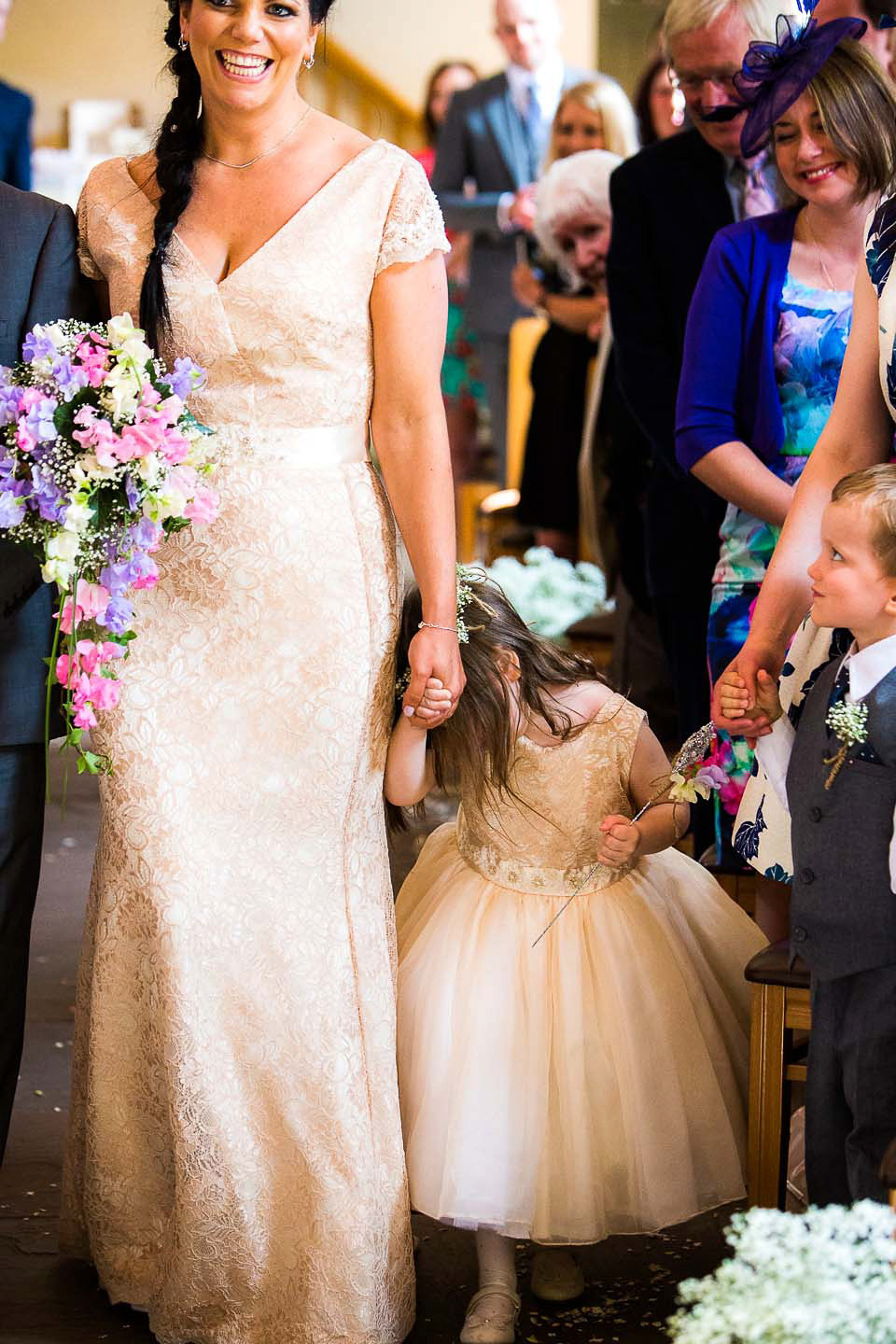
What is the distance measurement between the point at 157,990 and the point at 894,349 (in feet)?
4.49

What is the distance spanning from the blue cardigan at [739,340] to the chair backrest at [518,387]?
5456 millimetres

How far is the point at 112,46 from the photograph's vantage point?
8.48m

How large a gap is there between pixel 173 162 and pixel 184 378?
1.39ft

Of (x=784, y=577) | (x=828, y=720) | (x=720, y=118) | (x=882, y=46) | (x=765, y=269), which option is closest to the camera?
(x=828, y=720)

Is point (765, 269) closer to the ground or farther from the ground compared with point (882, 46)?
closer to the ground

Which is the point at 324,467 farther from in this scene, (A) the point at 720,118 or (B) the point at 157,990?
(A) the point at 720,118

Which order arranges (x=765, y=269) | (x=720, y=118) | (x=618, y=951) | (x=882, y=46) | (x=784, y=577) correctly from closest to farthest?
(x=784, y=577) → (x=618, y=951) → (x=765, y=269) → (x=720, y=118) → (x=882, y=46)

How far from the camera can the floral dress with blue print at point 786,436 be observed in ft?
10.3

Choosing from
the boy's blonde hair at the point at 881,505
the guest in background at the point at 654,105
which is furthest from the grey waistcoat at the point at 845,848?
the guest in background at the point at 654,105

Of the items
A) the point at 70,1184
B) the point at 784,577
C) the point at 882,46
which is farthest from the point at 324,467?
the point at 882,46

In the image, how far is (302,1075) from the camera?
267 cm

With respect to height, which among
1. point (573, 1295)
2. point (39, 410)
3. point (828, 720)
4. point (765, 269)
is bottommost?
point (573, 1295)

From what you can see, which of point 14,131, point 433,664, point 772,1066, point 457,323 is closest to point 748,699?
point 433,664

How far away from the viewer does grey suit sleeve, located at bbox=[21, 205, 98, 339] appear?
8.75ft
